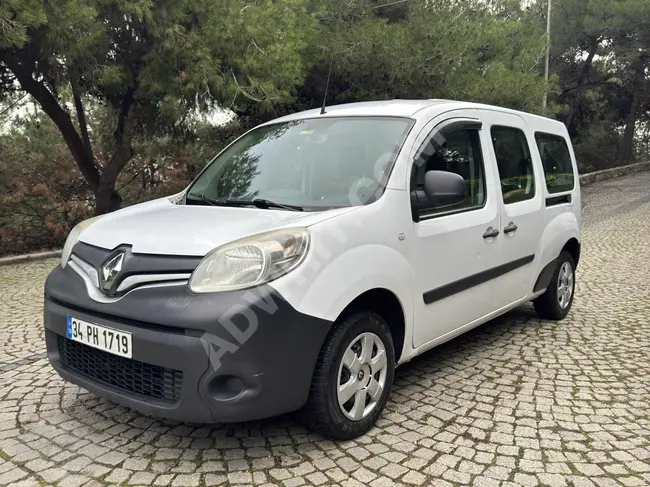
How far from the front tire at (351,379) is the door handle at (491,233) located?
3.67ft

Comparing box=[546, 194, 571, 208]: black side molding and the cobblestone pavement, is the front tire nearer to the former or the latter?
the cobblestone pavement

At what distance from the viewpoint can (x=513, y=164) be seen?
4145 millimetres

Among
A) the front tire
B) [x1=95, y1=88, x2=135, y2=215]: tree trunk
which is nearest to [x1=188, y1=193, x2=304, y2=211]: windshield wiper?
the front tire

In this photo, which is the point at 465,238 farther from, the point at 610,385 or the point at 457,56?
the point at 457,56

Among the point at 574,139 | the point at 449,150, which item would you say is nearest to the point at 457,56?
the point at 449,150

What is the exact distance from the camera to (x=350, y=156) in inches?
130

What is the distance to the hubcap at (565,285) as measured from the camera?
197 inches

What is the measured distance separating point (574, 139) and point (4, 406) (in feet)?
96.5

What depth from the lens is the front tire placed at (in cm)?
263

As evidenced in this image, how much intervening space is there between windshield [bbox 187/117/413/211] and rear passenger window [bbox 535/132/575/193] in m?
1.94

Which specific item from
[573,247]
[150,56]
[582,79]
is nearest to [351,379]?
[573,247]

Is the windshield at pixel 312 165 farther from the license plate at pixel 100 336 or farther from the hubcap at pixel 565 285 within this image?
the hubcap at pixel 565 285

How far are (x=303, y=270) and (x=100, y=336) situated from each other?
3.35 ft

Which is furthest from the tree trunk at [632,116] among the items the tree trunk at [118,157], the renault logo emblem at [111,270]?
the renault logo emblem at [111,270]
